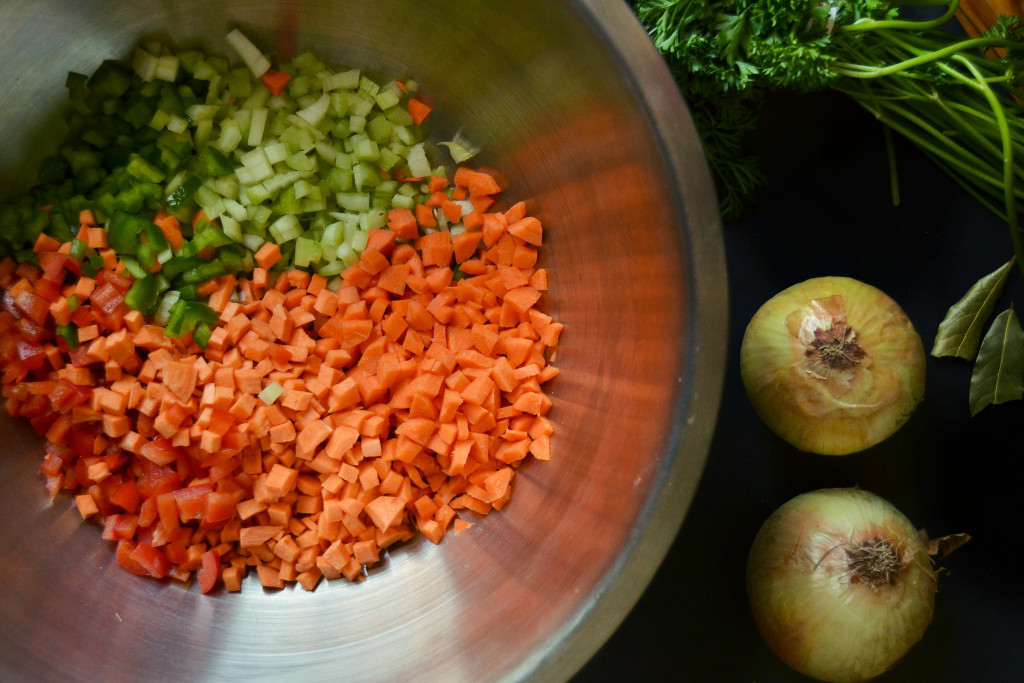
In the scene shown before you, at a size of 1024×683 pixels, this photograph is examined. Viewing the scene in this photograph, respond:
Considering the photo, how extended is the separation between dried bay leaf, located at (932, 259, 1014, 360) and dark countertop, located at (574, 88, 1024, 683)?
51 mm

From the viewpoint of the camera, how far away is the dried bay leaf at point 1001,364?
1918mm

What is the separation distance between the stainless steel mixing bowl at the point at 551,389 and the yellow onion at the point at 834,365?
16.8 inches

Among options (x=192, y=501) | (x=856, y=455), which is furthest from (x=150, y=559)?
(x=856, y=455)

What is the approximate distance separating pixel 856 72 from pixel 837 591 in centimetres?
119

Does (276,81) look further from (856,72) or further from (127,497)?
(856,72)

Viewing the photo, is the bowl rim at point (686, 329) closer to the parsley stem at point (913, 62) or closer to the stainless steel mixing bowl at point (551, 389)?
the stainless steel mixing bowl at point (551, 389)

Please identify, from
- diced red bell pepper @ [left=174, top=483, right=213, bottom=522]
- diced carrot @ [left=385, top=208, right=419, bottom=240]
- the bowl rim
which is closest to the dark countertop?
the bowl rim

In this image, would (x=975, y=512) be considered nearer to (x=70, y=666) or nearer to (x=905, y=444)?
(x=905, y=444)

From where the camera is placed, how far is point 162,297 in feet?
5.94

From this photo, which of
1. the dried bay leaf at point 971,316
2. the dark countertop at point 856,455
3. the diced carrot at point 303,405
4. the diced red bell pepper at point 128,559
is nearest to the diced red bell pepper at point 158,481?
the diced carrot at point 303,405

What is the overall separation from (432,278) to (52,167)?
101 cm

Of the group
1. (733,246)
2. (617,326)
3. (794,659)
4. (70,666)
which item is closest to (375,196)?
(617,326)

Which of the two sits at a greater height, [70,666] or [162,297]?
[162,297]

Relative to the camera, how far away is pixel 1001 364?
6.31 feet
